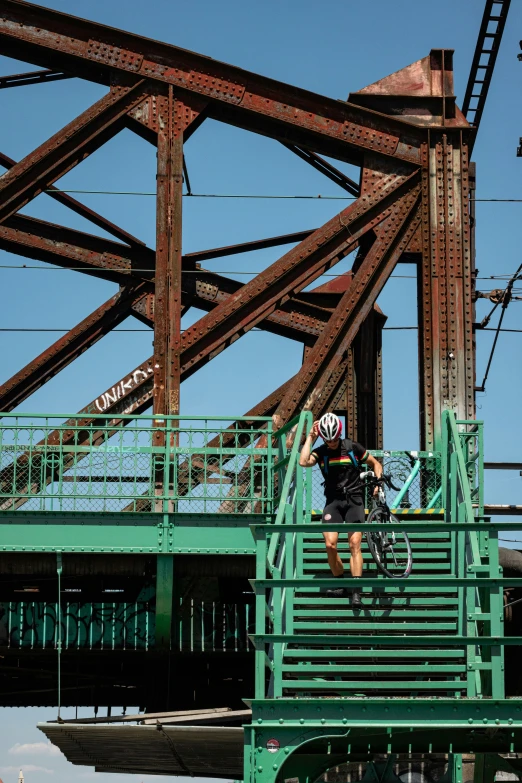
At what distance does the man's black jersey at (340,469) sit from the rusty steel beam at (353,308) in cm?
570

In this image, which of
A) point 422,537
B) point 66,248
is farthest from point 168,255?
point 422,537

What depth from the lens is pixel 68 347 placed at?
23344 millimetres

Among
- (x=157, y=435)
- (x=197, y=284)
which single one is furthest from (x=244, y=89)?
(x=157, y=435)

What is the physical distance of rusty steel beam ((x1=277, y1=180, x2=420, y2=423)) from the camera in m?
20.0

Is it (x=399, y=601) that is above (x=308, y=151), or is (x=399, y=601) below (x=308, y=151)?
below

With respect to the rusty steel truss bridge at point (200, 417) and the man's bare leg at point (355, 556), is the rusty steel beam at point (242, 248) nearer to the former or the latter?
the rusty steel truss bridge at point (200, 417)

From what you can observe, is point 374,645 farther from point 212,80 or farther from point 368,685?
point 212,80

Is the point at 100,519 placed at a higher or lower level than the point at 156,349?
lower

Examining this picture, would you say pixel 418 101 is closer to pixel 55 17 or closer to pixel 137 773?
pixel 55 17

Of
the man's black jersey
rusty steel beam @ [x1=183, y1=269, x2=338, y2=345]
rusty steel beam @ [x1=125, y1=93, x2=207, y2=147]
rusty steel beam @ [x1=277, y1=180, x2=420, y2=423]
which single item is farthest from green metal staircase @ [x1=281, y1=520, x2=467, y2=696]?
rusty steel beam @ [x1=183, y1=269, x2=338, y2=345]

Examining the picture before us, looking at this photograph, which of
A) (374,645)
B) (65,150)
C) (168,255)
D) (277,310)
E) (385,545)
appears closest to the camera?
(374,645)

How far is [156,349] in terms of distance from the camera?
65.4ft

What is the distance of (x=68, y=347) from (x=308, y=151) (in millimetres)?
5466

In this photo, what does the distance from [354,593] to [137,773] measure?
8464 millimetres
